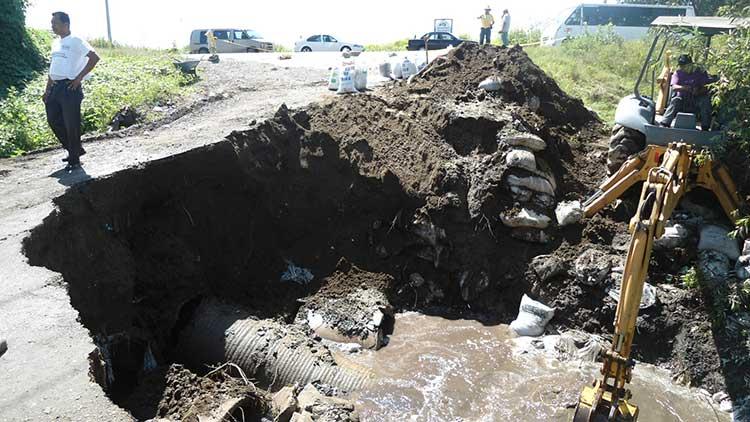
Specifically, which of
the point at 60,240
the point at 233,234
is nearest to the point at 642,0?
the point at 233,234

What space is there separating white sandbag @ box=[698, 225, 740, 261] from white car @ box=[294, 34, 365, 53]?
20.8m

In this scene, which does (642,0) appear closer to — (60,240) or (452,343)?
(452,343)

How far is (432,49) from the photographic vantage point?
22.6 meters

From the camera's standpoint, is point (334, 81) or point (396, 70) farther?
point (396, 70)

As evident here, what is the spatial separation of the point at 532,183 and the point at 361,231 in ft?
8.05

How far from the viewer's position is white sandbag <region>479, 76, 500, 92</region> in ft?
31.4

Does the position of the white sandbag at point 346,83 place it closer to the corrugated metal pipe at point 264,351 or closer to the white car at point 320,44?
the corrugated metal pipe at point 264,351

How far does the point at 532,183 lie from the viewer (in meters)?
→ 7.97

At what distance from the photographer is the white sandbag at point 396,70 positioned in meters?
13.3

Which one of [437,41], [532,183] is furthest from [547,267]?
[437,41]

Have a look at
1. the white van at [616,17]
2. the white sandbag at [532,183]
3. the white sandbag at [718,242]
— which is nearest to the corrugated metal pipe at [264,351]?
the white sandbag at [532,183]

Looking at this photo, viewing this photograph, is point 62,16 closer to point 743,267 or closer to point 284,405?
point 284,405

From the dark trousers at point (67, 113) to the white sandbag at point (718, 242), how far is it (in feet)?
25.0

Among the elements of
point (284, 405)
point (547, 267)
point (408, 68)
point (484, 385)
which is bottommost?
point (484, 385)
